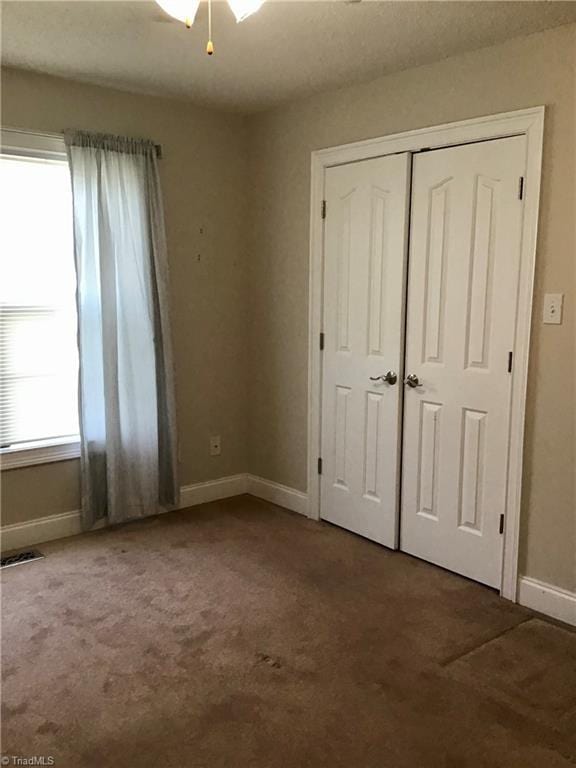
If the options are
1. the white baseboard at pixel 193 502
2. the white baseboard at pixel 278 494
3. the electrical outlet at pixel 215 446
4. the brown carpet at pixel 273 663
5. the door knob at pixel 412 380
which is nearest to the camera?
the brown carpet at pixel 273 663

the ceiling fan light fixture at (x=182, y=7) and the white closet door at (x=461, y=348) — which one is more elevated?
the ceiling fan light fixture at (x=182, y=7)

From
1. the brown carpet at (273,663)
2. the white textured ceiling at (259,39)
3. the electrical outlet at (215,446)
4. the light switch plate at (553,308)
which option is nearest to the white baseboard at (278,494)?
the electrical outlet at (215,446)

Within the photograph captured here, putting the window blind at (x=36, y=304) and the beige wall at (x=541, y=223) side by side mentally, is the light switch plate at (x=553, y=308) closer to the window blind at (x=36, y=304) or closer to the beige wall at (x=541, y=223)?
the beige wall at (x=541, y=223)

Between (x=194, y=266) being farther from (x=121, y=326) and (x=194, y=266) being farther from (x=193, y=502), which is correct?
(x=193, y=502)

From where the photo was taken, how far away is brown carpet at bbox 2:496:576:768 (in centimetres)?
213

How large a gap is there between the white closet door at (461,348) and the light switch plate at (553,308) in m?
0.16

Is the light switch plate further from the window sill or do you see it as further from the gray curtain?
the window sill

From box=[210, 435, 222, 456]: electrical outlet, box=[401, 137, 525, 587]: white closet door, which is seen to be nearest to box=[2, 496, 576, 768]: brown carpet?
box=[401, 137, 525, 587]: white closet door

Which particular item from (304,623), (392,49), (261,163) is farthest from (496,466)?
(261,163)

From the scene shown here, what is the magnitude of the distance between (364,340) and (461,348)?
0.63 meters

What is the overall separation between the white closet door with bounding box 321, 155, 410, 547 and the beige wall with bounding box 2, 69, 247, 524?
0.80m

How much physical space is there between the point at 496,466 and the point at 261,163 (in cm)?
243

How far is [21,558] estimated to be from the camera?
3531 mm

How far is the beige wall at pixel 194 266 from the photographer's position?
3.69 metres
